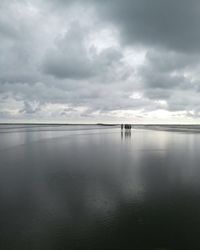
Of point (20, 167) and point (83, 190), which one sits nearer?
point (83, 190)

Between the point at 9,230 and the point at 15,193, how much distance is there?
3.65m

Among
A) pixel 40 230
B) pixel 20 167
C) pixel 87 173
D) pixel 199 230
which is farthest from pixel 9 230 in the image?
pixel 20 167

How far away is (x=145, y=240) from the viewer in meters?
6.00

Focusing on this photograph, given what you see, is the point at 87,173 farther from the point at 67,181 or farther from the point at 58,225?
the point at 58,225

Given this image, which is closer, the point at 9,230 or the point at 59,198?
the point at 9,230

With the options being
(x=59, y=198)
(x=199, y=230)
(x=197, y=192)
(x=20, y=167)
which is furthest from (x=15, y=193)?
(x=197, y=192)

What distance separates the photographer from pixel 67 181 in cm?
1193

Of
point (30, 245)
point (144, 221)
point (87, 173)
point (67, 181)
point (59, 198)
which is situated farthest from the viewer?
point (87, 173)

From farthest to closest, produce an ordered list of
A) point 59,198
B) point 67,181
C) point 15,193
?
point 67,181, point 15,193, point 59,198

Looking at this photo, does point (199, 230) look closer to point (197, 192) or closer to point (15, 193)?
point (197, 192)

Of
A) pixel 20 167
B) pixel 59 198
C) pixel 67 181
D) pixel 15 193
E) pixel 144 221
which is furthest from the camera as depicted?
pixel 20 167

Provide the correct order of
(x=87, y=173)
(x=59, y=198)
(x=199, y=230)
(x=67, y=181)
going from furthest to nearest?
1. (x=87, y=173)
2. (x=67, y=181)
3. (x=59, y=198)
4. (x=199, y=230)

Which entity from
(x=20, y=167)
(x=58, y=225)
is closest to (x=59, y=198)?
(x=58, y=225)

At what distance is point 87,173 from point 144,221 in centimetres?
723
